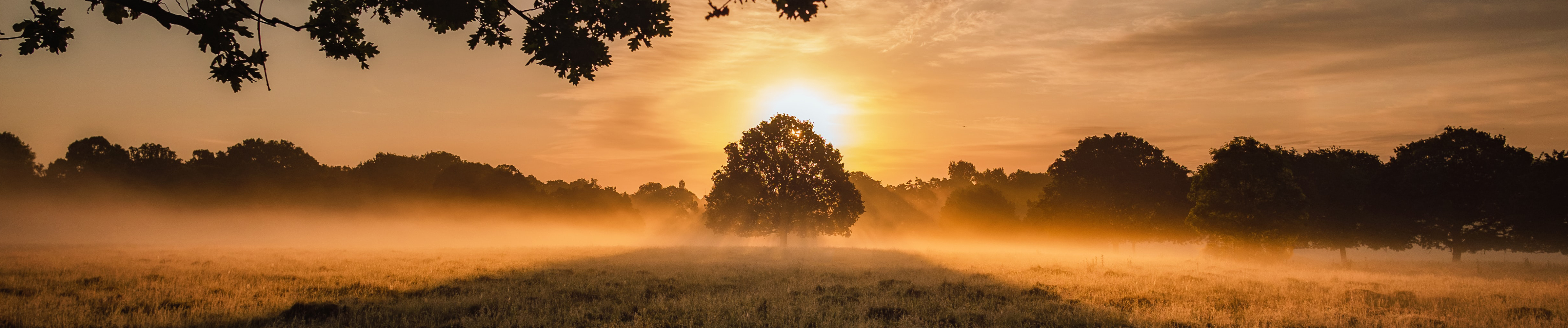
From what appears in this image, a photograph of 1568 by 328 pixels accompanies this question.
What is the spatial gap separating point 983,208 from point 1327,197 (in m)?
32.4

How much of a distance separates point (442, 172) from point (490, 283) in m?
81.2

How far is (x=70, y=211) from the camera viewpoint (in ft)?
214

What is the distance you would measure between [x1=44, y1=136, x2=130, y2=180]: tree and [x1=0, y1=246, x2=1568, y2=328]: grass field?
5552 centimetres

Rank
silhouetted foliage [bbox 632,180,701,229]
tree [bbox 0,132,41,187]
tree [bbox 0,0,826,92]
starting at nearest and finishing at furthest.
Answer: tree [bbox 0,0,826,92] < tree [bbox 0,132,41,187] < silhouetted foliage [bbox 632,180,701,229]

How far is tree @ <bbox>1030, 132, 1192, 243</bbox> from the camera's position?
49.5 metres

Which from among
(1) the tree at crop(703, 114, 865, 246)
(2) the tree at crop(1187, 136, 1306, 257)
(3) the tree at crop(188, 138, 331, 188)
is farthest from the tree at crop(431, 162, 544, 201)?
(2) the tree at crop(1187, 136, 1306, 257)

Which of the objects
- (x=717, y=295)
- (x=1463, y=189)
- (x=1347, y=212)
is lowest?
(x=717, y=295)

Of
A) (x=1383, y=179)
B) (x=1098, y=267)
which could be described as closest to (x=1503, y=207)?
(x=1383, y=179)

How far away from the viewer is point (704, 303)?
14.0m

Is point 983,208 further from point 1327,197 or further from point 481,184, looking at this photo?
point 481,184

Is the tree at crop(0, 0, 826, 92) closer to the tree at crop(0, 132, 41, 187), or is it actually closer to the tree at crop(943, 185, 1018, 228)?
the tree at crop(943, 185, 1018, 228)

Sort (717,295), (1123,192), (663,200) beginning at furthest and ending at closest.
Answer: (663,200) < (1123,192) < (717,295)

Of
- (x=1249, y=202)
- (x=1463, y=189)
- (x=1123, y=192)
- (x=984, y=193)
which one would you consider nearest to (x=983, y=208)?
(x=984, y=193)

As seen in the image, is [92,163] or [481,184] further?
[481,184]
